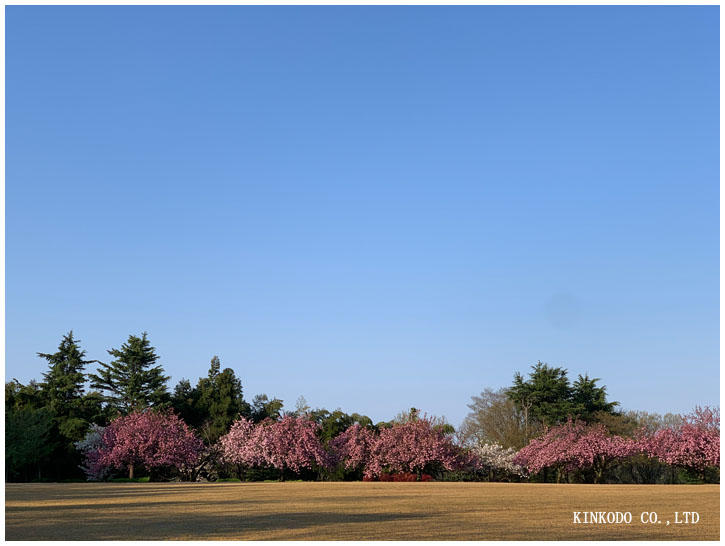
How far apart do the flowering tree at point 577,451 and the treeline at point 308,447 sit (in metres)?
0.05

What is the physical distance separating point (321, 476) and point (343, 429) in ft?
12.2

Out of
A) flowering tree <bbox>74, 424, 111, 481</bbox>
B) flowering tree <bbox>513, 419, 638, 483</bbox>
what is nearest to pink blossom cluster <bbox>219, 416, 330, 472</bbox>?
flowering tree <bbox>74, 424, 111, 481</bbox>

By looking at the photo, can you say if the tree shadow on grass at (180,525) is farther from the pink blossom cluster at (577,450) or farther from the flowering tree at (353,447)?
the pink blossom cluster at (577,450)

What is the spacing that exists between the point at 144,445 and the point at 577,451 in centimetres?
2005

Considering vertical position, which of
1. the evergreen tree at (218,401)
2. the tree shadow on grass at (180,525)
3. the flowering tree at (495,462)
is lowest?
the flowering tree at (495,462)

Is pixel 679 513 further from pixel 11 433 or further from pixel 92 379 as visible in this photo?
pixel 92 379

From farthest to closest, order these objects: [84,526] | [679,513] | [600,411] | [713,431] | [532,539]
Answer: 1. [600,411]
2. [713,431]
3. [679,513]
4. [84,526]
5. [532,539]

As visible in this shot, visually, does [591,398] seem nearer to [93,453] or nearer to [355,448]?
[355,448]

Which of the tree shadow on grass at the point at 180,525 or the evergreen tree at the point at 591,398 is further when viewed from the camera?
the evergreen tree at the point at 591,398

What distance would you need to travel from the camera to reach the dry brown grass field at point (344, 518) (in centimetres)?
1027

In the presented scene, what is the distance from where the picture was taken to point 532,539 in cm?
980

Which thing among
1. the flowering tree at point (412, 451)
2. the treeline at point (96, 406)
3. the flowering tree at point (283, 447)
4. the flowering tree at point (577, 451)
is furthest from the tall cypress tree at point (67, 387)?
the flowering tree at point (577, 451)

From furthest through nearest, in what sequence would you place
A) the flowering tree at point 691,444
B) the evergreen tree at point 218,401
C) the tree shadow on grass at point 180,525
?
the evergreen tree at point 218,401
the flowering tree at point 691,444
the tree shadow on grass at point 180,525

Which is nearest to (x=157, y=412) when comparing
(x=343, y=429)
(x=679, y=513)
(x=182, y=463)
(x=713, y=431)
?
(x=182, y=463)
